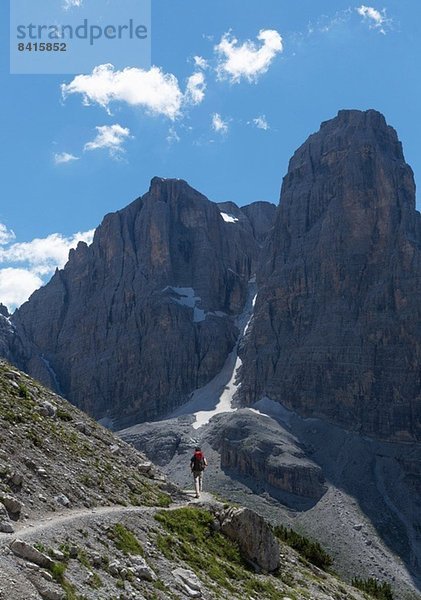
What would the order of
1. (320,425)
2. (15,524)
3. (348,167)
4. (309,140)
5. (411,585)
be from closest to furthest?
(15,524) → (411,585) → (320,425) → (348,167) → (309,140)

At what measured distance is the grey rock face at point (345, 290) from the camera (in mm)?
149375

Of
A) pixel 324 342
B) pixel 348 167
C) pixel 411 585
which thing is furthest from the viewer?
pixel 348 167

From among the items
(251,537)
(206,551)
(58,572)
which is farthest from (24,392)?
(58,572)

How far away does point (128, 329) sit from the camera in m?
196

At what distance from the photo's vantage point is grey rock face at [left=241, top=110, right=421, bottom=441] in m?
149

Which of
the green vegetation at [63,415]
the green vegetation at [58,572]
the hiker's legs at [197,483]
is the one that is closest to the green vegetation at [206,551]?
the hiker's legs at [197,483]

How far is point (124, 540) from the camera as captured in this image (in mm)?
22953

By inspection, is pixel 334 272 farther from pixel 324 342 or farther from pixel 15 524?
pixel 15 524

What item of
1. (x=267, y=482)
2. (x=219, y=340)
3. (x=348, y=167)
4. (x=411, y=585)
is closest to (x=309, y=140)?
(x=348, y=167)

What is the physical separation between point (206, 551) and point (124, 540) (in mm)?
5359

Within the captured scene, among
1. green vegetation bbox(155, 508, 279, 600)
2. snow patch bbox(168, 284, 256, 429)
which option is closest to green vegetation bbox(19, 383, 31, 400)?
green vegetation bbox(155, 508, 279, 600)

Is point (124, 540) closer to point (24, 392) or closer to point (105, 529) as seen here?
point (105, 529)

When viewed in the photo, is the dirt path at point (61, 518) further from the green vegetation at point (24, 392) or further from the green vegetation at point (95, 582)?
the green vegetation at point (24, 392)

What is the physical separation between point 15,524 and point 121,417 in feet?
547
